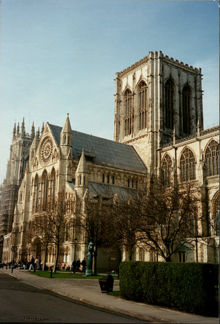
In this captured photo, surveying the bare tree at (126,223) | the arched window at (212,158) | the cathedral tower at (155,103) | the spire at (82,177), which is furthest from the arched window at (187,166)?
the bare tree at (126,223)

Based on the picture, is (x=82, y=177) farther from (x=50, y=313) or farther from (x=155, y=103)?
(x=50, y=313)

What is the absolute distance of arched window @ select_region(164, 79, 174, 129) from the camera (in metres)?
62.2

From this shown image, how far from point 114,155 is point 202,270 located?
43.0 meters

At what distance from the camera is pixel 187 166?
51750mm

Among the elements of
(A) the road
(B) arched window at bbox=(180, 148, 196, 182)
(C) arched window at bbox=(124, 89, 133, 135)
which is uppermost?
(C) arched window at bbox=(124, 89, 133, 135)

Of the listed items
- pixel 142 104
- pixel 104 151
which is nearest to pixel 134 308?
pixel 104 151

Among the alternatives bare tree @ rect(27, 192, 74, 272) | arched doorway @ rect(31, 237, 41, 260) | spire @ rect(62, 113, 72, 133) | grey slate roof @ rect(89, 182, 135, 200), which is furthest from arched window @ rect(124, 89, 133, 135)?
arched doorway @ rect(31, 237, 41, 260)

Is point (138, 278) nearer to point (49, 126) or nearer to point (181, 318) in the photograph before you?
point (181, 318)

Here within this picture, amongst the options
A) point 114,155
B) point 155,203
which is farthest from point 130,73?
point 155,203

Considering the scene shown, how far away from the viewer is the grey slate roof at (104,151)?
53125mm

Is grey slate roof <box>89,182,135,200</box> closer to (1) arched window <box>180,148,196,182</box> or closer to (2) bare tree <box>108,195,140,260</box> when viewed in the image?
(1) arched window <box>180,148,196,182</box>

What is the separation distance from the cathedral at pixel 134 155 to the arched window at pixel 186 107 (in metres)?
0.18

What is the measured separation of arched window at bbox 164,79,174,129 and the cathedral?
18 centimetres

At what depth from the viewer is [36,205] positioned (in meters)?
54.0
